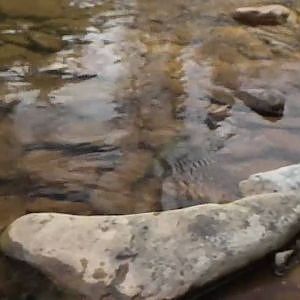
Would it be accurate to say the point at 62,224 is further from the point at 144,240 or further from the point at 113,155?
the point at 113,155

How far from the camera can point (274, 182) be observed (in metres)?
3.04

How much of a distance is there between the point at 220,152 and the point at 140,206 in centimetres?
66

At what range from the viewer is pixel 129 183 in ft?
10.7

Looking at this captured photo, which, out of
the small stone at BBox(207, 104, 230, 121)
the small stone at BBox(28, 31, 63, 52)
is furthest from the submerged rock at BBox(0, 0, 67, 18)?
the small stone at BBox(207, 104, 230, 121)

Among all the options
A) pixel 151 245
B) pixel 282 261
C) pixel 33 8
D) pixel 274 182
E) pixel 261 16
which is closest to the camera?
pixel 151 245

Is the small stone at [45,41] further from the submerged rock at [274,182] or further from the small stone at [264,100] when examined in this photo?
the submerged rock at [274,182]

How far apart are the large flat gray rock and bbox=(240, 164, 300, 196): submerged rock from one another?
174 millimetres

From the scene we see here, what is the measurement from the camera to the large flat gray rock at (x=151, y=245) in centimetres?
241

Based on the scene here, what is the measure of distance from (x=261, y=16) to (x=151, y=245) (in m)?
3.52

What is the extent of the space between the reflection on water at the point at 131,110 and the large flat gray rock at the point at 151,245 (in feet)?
0.39

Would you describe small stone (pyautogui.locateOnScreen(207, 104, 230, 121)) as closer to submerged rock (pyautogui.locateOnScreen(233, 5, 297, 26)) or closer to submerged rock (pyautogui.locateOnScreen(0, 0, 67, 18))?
submerged rock (pyautogui.locateOnScreen(233, 5, 297, 26))

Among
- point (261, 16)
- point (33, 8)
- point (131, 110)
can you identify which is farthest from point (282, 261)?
point (33, 8)

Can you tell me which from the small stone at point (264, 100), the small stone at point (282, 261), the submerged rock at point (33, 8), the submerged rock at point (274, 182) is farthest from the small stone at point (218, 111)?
the submerged rock at point (33, 8)

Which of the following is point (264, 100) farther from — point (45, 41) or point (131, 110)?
point (45, 41)
